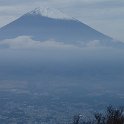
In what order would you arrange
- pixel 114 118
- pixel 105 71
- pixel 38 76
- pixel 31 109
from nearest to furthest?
pixel 114 118, pixel 31 109, pixel 38 76, pixel 105 71

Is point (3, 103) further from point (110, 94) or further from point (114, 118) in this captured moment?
point (114, 118)

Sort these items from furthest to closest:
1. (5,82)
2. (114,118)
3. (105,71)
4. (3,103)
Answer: (105,71) < (5,82) < (3,103) < (114,118)

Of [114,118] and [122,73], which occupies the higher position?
[122,73]

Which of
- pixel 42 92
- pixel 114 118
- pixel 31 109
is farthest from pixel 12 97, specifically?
pixel 114 118

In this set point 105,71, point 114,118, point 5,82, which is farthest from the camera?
point 105,71

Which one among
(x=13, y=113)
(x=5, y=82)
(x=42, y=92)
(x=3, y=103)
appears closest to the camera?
(x=13, y=113)

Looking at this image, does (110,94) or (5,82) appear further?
(5,82)

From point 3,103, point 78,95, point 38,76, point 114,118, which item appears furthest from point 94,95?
point 114,118

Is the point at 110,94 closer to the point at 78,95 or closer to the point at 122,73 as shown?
the point at 78,95

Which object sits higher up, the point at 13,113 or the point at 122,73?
the point at 122,73
